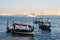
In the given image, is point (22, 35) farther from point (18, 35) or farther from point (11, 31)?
point (11, 31)

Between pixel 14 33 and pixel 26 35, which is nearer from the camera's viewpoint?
pixel 26 35

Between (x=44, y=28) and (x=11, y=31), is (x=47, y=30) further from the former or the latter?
(x=11, y=31)

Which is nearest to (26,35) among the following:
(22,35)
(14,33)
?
(22,35)

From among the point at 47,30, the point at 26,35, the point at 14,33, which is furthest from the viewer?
the point at 47,30

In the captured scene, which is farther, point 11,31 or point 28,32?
point 11,31

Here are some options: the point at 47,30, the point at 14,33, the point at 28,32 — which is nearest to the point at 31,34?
the point at 28,32

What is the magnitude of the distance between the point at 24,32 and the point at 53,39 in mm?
8650

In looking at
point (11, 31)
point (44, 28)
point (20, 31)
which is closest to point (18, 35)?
point (20, 31)

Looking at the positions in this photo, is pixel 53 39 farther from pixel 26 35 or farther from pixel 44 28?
pixel 44 28

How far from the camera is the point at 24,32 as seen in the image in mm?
65500

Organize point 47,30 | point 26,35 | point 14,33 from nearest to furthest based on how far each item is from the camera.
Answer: point 26,35, point 14,33, point 47,30

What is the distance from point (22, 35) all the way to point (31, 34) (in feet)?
8.97

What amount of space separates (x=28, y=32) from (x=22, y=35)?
7.01ft

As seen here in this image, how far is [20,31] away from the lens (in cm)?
6600
